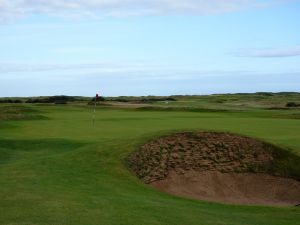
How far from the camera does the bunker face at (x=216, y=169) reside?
60.8 feet

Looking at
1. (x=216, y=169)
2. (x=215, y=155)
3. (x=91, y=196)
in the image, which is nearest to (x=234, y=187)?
(x=216, y=169)

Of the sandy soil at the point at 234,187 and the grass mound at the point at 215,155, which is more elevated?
the grass mound at the point at 215,155

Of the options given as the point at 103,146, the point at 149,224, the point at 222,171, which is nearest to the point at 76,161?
the point at 103,146

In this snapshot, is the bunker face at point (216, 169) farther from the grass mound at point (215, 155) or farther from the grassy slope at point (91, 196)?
the grassy slope at point (91, 196)

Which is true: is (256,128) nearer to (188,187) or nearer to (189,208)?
Answer: (188,187)

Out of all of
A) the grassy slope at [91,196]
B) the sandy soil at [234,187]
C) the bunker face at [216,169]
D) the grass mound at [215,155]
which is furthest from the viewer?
the grass mound at [215,155]

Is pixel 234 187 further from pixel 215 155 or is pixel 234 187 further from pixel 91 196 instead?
pixel 91 196

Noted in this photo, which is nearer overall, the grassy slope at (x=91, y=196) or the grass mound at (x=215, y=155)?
the grassy slope at (x=91, y=196)

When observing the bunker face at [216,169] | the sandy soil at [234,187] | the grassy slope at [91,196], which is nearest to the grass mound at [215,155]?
the bunker face at [216,169]

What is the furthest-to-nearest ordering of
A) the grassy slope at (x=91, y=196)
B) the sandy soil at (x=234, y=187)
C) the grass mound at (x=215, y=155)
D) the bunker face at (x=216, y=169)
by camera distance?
the grass mound at (x=215, y=155) < the bunker face at (x=216, y=169) < the sandy soil at (x=234, y=187) < the grassy slope at (x=91, y=196)

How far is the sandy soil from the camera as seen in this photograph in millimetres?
18219

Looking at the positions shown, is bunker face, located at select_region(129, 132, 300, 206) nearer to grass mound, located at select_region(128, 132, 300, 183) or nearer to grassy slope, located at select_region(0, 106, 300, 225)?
grass mound, located at select_region(128, 132, 300, 183)

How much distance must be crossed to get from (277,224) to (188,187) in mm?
7267

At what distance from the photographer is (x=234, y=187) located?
63.9 feet
